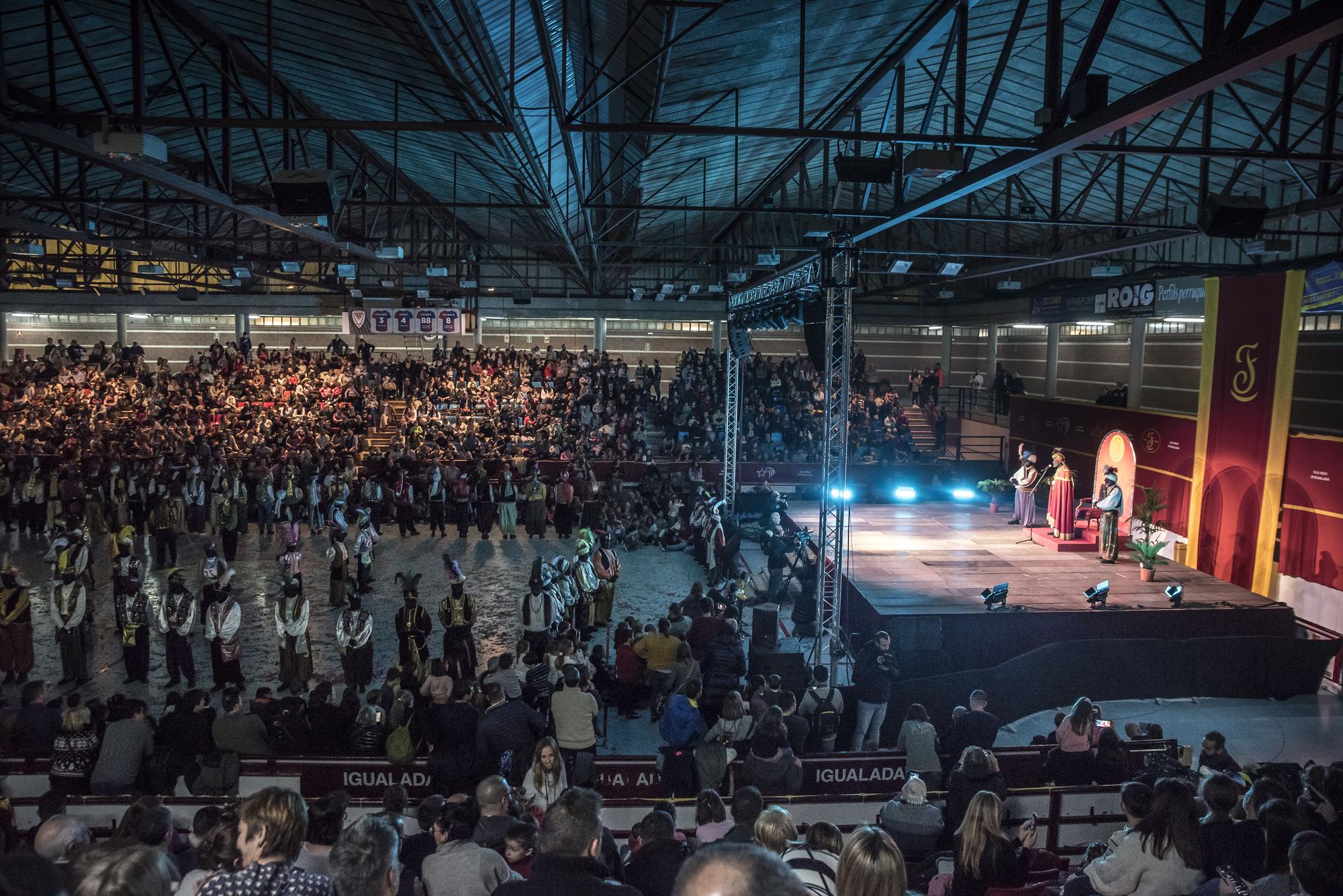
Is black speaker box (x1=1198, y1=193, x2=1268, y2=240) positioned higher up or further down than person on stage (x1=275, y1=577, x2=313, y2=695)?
higher up

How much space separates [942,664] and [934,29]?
6.99 metres

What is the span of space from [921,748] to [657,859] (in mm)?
3436

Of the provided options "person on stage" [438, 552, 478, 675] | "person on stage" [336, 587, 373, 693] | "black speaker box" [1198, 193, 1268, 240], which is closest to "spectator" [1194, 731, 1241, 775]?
"black speaker box" [1198, 193, 1268, 240]

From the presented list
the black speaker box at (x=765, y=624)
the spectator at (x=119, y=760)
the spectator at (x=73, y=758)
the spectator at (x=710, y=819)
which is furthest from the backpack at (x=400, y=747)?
the black speaker box at (x=765, y=624)

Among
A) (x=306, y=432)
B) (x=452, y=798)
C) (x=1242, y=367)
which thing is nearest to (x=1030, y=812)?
(x=452, y=798)

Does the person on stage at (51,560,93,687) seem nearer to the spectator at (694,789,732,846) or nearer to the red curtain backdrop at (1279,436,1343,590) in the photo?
the spectator at (694,789,732,846)

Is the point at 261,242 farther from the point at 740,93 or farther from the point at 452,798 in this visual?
the point at 452,798

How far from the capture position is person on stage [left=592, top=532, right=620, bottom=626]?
12.0 metres

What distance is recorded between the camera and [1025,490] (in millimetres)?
17531

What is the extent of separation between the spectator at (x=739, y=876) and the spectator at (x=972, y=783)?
4338mm

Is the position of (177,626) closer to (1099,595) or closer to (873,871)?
(873,871)

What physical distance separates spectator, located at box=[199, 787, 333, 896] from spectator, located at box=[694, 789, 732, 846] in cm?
231

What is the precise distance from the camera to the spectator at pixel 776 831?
151 inches

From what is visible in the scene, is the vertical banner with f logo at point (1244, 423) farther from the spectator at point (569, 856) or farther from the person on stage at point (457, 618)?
the spectator at point (569, 856)
